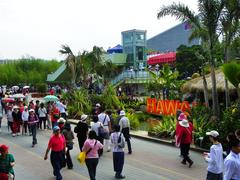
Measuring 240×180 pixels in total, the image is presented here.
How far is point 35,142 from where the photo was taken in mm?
16547

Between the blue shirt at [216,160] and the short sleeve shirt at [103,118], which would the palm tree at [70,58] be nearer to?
the short sleeve shirt at [103,118]

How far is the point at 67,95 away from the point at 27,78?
45.2 metres

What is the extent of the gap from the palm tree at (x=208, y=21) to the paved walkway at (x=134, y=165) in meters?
3.58

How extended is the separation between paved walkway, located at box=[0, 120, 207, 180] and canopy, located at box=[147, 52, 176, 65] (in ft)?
101

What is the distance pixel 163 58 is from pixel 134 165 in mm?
36101

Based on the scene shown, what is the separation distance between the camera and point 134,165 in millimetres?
12969

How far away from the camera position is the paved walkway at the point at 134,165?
1159 cm

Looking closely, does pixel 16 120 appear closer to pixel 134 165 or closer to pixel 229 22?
pixel 134 165

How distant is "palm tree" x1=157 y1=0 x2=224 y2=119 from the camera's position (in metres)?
17.5

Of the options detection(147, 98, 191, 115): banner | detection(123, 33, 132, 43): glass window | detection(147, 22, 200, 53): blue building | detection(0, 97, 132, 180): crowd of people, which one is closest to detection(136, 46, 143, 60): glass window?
detection(123, 33, 132, 43): glass window

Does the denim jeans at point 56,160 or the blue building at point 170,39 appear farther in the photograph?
the blue building at point 170,39

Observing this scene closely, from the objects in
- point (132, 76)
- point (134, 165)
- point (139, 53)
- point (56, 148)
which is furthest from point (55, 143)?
point (139, 53)

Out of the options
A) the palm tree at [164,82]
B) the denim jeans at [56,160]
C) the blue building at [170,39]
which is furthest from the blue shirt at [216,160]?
the blue building at [170,39]

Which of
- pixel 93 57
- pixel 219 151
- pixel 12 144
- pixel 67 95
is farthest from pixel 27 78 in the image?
pixel 219 151
